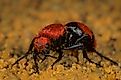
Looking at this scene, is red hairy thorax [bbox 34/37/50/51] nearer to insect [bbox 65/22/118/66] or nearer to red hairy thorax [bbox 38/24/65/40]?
red hairy thorax [bbox 38/24/65/40]

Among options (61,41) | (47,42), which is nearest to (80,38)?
(61,41)

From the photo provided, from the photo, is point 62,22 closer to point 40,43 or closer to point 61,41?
point 61,41

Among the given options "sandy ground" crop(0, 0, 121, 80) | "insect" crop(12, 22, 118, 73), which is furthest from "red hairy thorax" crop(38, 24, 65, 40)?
"sandy ground" crop(0, 0, 121, 80)

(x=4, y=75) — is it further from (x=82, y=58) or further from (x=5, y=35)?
(x=5, y=35)

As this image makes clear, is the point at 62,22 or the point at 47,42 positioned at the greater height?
the point at 62,22

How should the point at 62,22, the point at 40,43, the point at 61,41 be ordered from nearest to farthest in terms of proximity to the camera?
the point at 40,43 → the point at 61,41 → the point at 62,22

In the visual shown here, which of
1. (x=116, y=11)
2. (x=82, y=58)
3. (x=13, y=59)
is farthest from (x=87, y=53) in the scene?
(x=116, y=11)
